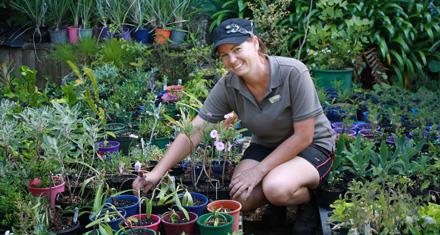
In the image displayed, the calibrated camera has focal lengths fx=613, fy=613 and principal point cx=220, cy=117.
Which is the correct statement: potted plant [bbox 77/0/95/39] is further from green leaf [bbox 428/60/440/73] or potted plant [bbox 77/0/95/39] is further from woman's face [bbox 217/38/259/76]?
woman's face [bbox 217/38/259/76]

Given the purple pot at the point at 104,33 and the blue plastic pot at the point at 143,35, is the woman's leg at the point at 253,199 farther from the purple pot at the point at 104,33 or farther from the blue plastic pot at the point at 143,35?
the purple pot at the point at 104,33

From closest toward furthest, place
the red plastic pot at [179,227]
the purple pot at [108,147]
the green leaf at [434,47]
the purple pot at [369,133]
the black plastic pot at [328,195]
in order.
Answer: the red plastic pot at [179,227]
the black plastic pot at [328,195]
the purple pot at [108,147]
the purple pot at [369,133]
the green leaf at [434,47]

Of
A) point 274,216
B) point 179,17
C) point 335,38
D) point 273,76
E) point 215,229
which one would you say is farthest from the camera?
point 179,17

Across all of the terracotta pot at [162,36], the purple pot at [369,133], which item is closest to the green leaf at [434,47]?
the purple pot at [369,133]

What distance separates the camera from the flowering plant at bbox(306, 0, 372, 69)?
6.15 metres

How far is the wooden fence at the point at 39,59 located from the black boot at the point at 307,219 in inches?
156

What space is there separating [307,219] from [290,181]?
37cm

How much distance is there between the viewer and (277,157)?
3.53 meters

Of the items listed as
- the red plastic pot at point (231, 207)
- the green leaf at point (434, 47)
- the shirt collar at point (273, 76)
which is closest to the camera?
the red plastic pot at point (231, 207)

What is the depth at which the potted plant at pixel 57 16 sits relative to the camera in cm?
696

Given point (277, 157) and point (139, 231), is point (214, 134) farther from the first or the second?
point (139, 231)

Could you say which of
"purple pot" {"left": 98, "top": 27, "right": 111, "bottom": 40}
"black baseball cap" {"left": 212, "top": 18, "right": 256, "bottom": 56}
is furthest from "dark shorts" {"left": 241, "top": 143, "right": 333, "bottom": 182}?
"purple pot" {"left": 98, "top": 27, "right": 111, "bottom": 40}

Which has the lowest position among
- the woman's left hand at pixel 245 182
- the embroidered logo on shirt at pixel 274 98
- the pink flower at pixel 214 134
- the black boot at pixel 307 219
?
the black boot at pixel 307 219

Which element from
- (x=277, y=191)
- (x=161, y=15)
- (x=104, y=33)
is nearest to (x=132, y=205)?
(x=277, y=191)
